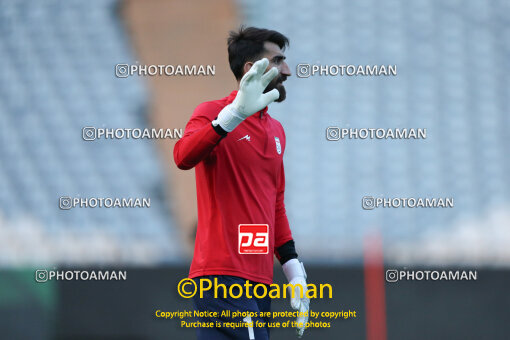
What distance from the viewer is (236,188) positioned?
2.21 meters

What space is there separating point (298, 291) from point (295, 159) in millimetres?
1828

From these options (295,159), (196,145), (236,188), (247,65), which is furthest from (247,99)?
(295,159)

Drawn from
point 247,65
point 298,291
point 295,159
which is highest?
point 295,159

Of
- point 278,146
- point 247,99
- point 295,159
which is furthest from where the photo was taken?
point 295,159

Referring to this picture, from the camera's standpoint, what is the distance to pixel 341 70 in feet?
14.3

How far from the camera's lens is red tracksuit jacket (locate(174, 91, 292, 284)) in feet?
7.07

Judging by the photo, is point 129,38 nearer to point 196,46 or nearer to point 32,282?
point 196,46

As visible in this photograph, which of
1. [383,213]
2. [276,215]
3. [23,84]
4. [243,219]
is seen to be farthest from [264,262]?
[23,84]

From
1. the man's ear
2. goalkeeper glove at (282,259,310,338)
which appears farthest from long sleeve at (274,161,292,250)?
the man's ear

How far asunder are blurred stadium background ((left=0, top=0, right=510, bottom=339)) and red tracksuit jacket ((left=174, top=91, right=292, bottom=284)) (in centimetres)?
194

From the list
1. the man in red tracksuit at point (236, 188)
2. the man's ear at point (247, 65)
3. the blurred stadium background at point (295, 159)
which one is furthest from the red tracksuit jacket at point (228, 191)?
the blurred stadium background at point (295, 159)

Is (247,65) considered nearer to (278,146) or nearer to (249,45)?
(249,45)

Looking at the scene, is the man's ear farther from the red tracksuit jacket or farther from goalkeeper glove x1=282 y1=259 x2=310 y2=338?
goalkeeper glove x1=282 y1=259 x2=310 y2=338

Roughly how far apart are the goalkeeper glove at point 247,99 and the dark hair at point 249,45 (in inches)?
14.7
